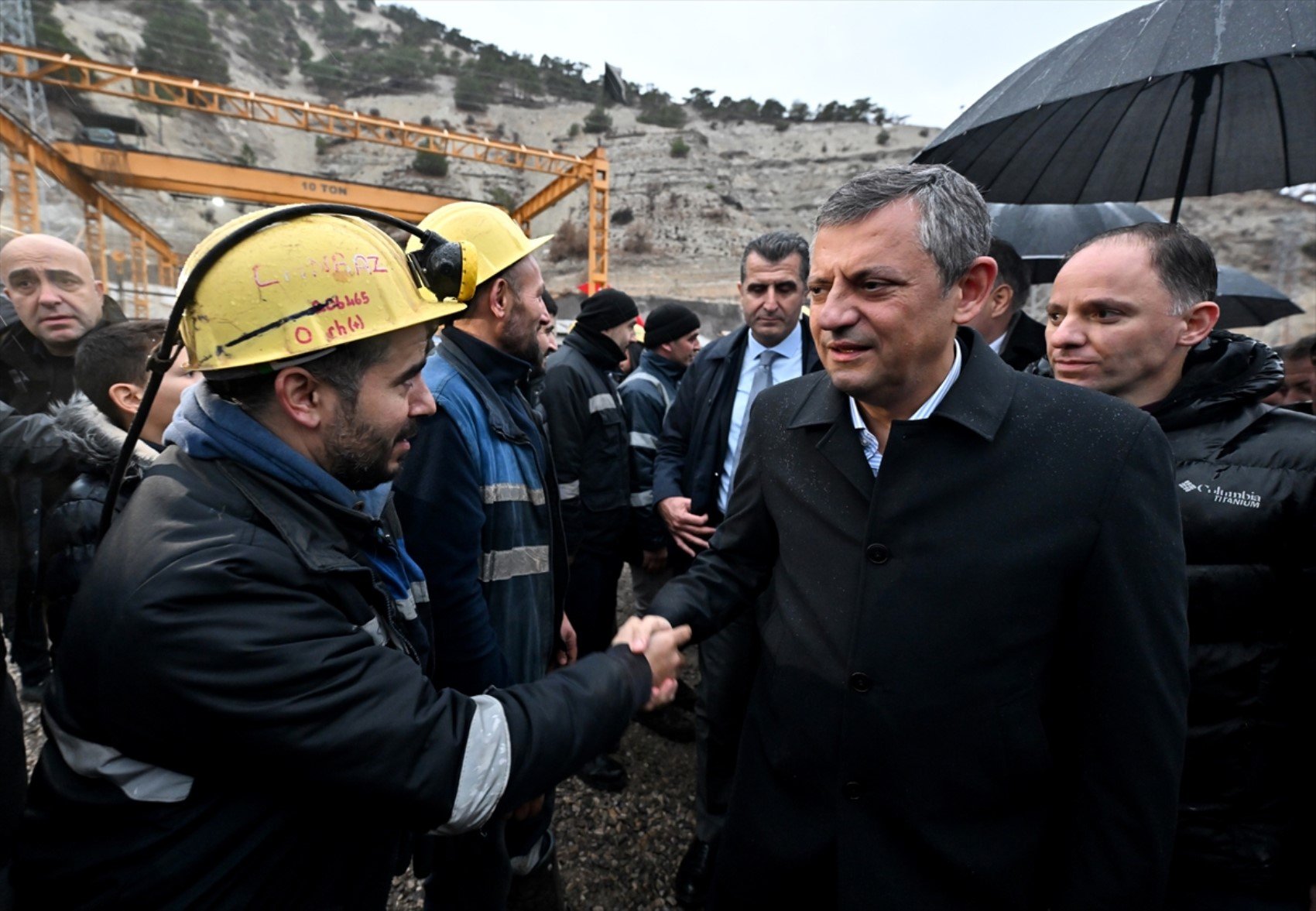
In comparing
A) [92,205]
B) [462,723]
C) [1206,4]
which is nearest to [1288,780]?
[462,723]

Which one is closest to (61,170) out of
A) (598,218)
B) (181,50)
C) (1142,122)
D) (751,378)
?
(598,218)

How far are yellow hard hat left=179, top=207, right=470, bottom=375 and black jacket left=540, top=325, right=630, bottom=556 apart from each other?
2542mm

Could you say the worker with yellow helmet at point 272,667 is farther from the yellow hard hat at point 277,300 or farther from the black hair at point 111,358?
the black hair at point 111,358

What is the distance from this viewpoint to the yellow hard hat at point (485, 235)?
7.80 ft

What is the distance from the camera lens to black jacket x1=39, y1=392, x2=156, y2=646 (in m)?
2.45

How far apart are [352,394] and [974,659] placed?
1450 mm

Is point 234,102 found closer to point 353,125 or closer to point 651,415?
point 353,125

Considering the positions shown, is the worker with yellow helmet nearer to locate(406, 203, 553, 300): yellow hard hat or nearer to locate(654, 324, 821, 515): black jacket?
locate(406, 203, 553, 300): yellow hard hat

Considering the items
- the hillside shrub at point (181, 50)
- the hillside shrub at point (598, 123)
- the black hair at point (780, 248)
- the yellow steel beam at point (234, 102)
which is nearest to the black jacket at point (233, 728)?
the black hair at point (780, 248)

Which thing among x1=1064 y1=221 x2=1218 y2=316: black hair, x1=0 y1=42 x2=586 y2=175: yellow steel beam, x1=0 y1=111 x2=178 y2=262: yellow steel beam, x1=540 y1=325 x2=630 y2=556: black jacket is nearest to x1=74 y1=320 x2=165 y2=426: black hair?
x1=540 y1=325 x2=630 y2=556: black jacket

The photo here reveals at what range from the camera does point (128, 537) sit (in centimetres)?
112

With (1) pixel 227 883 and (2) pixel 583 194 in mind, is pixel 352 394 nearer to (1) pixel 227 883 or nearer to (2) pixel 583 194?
(1) pixel 227 883

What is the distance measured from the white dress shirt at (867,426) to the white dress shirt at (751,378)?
1767 mm

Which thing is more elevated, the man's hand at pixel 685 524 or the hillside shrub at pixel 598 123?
the hillside shrub at pixel 598 123
